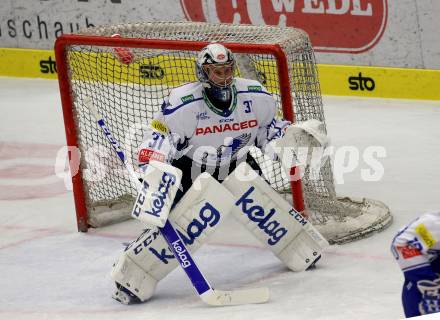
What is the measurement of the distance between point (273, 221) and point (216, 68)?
0.73 meters

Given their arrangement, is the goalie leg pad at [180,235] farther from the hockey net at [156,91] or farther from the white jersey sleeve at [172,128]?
the hockey net at [156,91]

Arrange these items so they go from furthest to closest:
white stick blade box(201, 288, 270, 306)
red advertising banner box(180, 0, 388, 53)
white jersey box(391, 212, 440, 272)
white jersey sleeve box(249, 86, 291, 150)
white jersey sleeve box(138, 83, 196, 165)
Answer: red advertising banner box(180, 0, 388, 53), white jersey sleeve box(249, 86, 291, 150), white jersey sleeve box(138, 83, 196, 165), white stick blade box(201, 288, 270, 306), white jersey box(391, 212, 440, 272)

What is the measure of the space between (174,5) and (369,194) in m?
3.16

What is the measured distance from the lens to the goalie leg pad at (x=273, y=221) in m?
5.41

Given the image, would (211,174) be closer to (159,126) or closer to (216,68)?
(159,126)

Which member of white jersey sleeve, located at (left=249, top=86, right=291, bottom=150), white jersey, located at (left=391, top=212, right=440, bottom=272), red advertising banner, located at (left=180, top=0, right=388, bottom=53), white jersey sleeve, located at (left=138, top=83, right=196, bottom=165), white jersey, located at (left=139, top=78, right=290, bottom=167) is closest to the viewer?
white jersey, located at (left=391, top=212, right=440, bottom=272)

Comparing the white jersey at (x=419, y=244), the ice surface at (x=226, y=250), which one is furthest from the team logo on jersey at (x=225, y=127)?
the white jersey at (x=419, y=244)

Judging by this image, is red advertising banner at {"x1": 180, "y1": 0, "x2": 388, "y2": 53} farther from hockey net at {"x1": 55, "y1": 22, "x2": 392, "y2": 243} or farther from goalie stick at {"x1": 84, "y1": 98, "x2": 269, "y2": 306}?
goalie stick at {"x1": 84, "y1": 98, "x2": 269, "y2": 306}

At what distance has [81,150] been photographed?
6.61 meters

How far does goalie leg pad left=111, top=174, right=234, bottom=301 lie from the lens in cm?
526

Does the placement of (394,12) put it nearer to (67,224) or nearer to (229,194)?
(67,224)

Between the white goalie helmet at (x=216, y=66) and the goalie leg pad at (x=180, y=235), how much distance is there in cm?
44

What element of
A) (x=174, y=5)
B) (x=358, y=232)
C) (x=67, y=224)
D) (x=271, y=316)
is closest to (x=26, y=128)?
(x=174, y=5)

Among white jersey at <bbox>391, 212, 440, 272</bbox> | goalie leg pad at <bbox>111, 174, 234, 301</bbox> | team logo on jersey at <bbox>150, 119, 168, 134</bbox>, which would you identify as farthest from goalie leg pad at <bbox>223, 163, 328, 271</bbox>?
white jersey at <bbox>391, 212, 440, 272</bbox>
